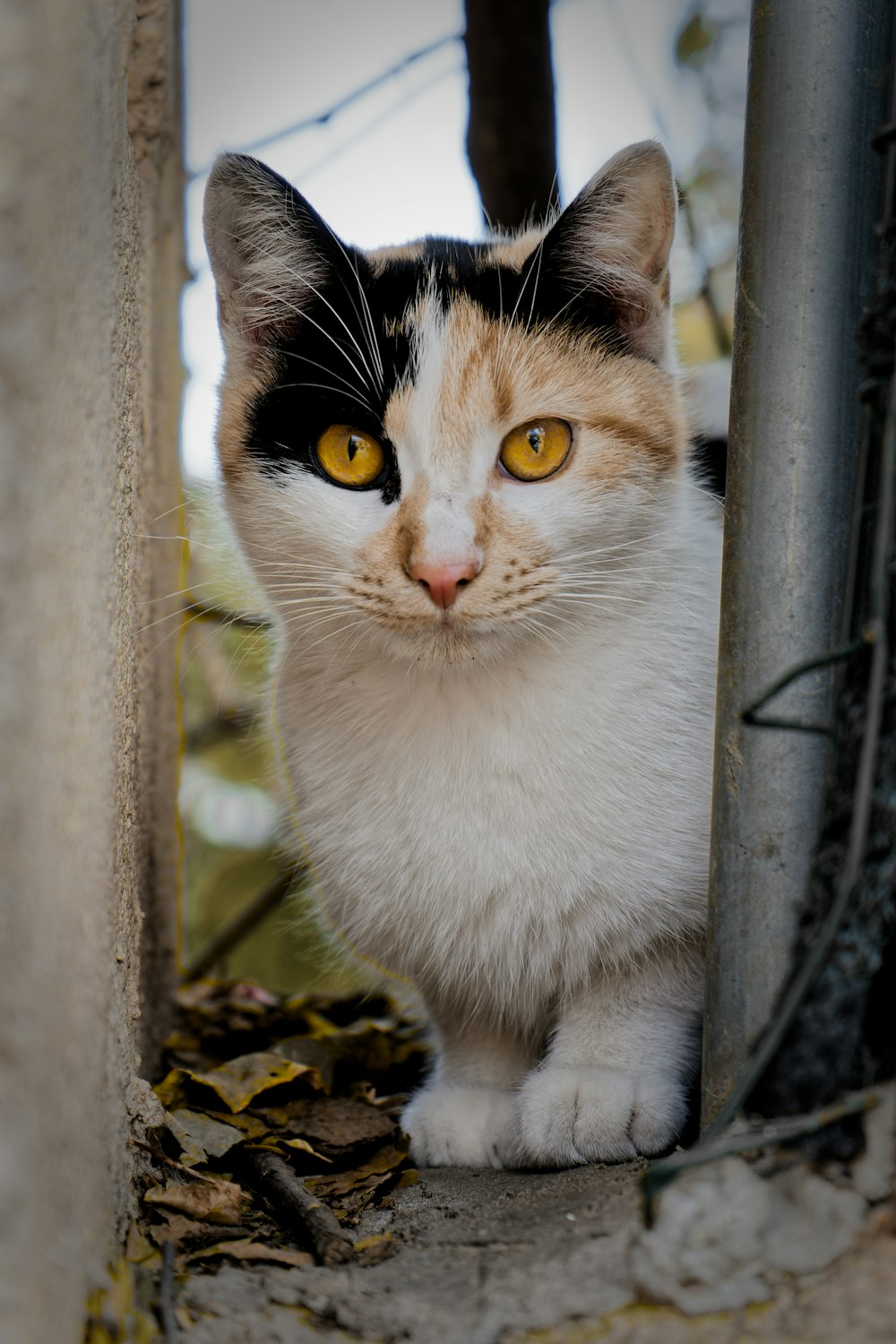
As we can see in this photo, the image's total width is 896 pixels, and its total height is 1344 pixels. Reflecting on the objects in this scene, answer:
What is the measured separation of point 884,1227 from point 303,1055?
1315mm

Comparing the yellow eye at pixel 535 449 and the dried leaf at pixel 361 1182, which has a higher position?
the yellow eye at pixel 535 449

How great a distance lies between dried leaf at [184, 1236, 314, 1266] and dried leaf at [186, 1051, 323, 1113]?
0.48 meters

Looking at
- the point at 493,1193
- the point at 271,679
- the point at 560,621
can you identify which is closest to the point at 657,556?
the point at 560,621

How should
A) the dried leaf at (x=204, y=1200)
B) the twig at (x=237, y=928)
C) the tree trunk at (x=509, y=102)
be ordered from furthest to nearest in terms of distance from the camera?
the twig at (x=237, y=928)
the tree trunk at (x=509, y=102)
the dried leaf at (x=204, y=1200)

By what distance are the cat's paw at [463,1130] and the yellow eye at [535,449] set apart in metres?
0.96

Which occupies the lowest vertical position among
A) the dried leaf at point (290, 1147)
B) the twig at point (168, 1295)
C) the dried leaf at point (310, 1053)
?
the dried leaf at point (310, 1053)

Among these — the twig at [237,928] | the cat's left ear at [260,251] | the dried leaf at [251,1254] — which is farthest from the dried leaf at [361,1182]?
the twig at [237,928]

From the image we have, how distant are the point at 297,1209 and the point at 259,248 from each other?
4.86ft

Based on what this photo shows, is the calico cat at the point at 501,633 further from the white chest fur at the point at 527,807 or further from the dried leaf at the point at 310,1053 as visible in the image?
the dried leaf at the point at 310,1053

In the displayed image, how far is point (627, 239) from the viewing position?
75.7 inches

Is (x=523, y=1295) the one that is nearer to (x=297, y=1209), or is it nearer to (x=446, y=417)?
(x=297, y=1209)

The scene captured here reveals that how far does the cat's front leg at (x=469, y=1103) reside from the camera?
1766 millimetres

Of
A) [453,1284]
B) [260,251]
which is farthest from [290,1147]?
[260,251]

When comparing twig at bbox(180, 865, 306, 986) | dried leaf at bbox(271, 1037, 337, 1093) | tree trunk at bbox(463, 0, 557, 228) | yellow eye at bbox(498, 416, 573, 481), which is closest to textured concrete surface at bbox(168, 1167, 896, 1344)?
dried leaf at bbox(271, 1037, 337, 1093)
